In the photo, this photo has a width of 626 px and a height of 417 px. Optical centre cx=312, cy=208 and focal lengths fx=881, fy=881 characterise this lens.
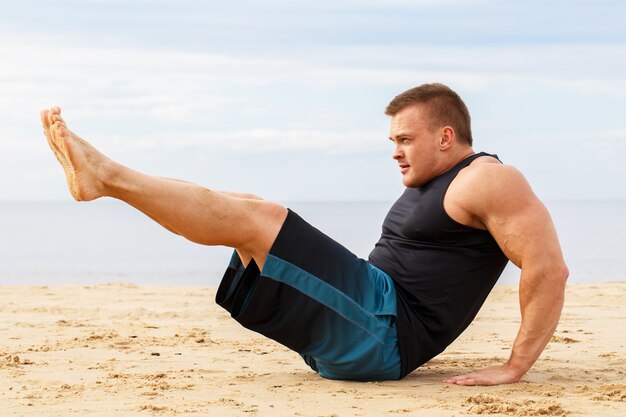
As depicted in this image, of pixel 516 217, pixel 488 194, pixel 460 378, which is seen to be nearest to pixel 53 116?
pixel 488 194

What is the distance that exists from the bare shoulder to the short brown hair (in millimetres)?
337

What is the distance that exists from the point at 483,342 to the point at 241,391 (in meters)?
2.27

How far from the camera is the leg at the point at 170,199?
11.3ft

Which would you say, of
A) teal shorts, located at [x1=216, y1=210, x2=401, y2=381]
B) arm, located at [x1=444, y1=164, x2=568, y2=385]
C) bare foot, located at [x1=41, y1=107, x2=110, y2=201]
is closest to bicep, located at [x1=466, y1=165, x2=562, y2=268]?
arm, located at [x1=444, y1=164, x2=568, y2=385]

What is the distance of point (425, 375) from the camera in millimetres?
4277

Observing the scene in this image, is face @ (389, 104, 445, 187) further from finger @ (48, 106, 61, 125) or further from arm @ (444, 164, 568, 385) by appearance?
finger @ (48, 106, 61, 125)

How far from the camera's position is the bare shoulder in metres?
3.66

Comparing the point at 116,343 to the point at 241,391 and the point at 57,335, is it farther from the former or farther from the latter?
Answer: the point at 241,391

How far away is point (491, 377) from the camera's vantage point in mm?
3959

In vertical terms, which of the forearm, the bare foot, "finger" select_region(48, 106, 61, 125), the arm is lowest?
the forearm

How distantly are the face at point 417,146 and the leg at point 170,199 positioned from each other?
0.79 m

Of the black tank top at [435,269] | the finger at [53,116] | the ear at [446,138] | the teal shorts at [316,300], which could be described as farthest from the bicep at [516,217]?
the finger at [53,116]

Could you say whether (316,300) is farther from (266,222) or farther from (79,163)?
(79,163)

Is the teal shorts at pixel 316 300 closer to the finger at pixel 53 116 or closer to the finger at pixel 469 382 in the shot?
the finger at pixel 469 382
